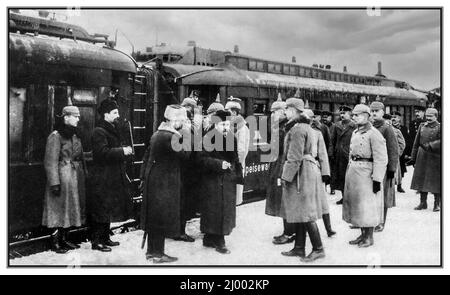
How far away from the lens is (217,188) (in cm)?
532

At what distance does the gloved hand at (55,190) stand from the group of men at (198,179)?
0.04 feet

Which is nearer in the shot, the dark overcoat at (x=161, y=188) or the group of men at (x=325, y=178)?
the dark overcoat at (x=161, y=188)

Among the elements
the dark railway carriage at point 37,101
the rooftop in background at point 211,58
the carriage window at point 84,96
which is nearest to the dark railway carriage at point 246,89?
the rooftop in background at point 211,58

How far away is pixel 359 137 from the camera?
18.4ft

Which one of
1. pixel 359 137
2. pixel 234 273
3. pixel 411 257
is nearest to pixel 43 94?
pixel 234 273

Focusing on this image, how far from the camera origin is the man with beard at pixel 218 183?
5.29 meters

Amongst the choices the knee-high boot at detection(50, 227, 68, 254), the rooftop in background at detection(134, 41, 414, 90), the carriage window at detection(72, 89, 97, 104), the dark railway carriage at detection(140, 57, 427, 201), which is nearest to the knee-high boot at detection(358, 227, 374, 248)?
the dark railway carriage at detection(140, 57, 427, 201)

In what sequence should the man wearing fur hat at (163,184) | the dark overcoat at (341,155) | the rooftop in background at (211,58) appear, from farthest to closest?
the rooftop in background at (211,58) → the dark overcoat at (341,155) → the man wearing fur hat at (163,184)

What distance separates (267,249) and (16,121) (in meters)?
3.43

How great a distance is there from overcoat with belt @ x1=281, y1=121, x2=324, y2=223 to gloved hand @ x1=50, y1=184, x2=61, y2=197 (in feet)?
8.73

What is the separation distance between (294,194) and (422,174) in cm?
395

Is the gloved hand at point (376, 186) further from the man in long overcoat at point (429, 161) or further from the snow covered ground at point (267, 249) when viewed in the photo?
the man in long overcoat at point (429, 161)

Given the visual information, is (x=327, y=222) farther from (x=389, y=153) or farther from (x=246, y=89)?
(x=246, y=89)
